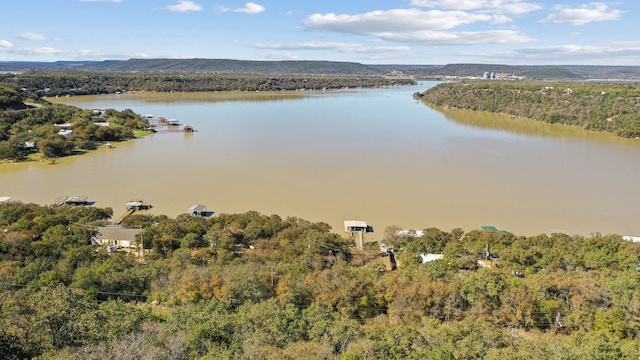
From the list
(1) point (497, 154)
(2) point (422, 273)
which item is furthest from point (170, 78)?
(2) point (422, 273)

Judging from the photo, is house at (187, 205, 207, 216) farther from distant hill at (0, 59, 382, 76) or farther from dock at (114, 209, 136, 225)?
distant hill at (0, 59, 382, 76)

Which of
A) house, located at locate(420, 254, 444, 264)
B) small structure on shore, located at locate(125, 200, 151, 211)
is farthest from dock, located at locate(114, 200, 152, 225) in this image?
house, located at locate(420, 254, 444, 264)

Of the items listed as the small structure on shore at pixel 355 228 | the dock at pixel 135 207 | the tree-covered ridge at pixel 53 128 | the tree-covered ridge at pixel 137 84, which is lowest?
the small structure on shore at pixel 355 228

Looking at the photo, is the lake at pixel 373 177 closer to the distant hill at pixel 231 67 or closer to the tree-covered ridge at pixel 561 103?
the tree-covered ridge at pixel 561 103

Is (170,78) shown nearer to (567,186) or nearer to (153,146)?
(153,146)

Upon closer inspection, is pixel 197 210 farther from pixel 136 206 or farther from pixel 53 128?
pixel 53 128

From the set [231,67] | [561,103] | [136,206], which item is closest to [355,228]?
[136,206]

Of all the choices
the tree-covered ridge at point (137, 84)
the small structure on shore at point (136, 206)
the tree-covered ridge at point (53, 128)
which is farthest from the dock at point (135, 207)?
the tree-covered ridge at point (137, 84)
